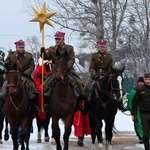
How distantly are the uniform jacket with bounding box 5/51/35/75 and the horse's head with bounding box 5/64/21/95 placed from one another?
1288 millimetres

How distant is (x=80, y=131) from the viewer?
14703 millimetres

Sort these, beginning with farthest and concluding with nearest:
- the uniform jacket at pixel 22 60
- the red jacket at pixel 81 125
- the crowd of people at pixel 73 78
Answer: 1. the red jacket at pixel 81 125
2. the uniform jacket at pixel 22 60
3. the crowd of people at pixel 73 78

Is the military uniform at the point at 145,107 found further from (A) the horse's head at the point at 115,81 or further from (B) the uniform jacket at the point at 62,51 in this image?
(B) the uniform jacket at the point at 62,51

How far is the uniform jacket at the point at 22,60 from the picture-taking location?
41.4 feet

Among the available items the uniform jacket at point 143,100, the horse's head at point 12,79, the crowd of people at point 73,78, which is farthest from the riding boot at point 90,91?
the horse's head at point 12,79

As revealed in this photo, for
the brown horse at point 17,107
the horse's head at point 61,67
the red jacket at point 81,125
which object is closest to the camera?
the horse's head at point 61,67

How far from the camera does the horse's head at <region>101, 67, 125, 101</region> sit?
38.7 ft

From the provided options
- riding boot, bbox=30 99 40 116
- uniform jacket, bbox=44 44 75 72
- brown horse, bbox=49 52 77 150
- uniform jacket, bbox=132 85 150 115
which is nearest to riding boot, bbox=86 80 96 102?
uniform jacket, bbox=44 44 75 72

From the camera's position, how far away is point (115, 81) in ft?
39.4

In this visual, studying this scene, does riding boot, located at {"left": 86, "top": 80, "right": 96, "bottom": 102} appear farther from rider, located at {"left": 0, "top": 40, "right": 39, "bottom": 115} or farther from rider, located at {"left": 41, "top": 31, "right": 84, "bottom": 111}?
rider, located at {"left": 0, "top": 40, "right": 39, "bottom": 115}

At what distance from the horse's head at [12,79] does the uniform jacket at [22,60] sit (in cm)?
129

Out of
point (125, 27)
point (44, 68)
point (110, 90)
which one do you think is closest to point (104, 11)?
point (125, 27)

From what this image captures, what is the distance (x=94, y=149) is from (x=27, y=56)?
3349 mm

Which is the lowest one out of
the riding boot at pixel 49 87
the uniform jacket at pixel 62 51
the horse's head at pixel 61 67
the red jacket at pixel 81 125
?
the red jacket at pixel 81 125
